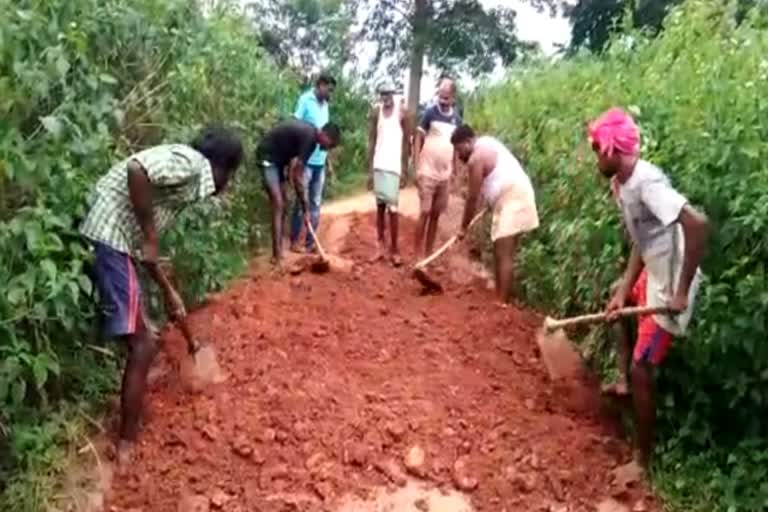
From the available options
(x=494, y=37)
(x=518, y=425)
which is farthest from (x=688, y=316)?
(x=494, y=37)

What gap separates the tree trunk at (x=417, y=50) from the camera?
1733 cm

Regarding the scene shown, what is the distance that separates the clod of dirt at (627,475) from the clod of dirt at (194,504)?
174 centimetres

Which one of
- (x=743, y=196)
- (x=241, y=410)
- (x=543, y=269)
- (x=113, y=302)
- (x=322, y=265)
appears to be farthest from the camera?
(x=322, y=265)

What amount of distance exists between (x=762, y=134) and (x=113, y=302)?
8.99ft

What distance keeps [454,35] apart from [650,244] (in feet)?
43.4

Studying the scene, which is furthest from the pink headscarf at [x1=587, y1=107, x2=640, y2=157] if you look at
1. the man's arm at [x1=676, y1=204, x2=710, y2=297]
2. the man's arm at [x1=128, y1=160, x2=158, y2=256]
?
the man's arm at [x1=128, y1=160, x2=158, y2=256]

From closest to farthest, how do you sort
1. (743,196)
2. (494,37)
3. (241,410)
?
1. (743,196)
2. (241,410)
3. (494,37)

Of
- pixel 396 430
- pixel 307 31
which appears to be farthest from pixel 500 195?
pixel 307 31

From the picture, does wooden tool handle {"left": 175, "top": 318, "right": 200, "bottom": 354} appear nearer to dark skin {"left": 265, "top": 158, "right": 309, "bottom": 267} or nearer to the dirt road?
the dirt road

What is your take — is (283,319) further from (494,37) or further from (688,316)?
(494,37)

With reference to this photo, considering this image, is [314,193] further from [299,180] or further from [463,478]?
[463,478]

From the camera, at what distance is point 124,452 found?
493cm

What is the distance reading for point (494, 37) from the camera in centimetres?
1759

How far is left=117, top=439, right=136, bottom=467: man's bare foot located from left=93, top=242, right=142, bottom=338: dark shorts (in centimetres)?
50
